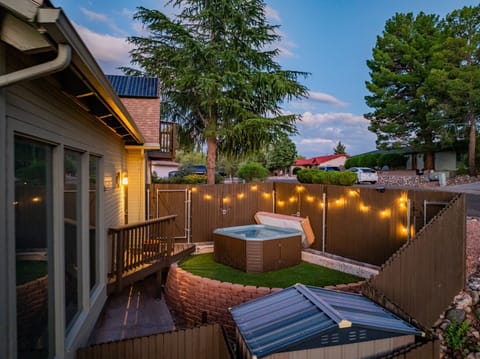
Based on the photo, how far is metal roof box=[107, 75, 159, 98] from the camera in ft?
30.2

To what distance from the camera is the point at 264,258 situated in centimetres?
724

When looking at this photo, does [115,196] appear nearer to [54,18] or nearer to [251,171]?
[54,18]

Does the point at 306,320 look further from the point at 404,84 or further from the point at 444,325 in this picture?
the point at 404,84

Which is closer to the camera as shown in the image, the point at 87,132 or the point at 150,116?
the point at 87,132

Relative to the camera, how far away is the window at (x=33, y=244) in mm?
2070

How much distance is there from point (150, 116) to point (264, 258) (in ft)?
16.3

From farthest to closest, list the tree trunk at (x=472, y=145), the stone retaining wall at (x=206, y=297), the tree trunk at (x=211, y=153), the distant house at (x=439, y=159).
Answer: the distant house at (x=439, y=159) < the tree trunk at (x=472, y=145) < the tree trunk at (x=211, y=153) < the stone retaining wall at (x=206, y=297)

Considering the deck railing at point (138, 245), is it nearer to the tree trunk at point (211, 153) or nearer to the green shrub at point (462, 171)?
the tree trunk at point (211, 153)

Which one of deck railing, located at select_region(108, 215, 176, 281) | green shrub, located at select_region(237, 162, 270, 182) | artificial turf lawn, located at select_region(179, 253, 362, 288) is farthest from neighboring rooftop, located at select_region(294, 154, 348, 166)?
deck railing, located at select_region(108, 215, 176, 281)

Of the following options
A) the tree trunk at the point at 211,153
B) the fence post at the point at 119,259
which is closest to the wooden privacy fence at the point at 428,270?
the fence post at the point at 119,259

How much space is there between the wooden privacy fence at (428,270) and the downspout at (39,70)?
450 cm

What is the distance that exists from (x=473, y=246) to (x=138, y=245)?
783 centimetres

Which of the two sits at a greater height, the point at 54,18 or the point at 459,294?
the point at 54,18

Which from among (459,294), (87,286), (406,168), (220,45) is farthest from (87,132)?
(406,168)
